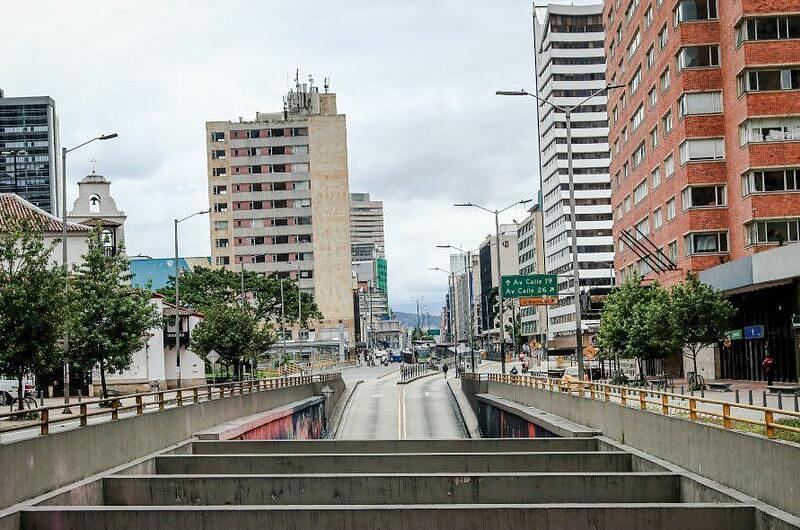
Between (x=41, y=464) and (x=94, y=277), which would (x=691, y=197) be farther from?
(x=41, y=464)

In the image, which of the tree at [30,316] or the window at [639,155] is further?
the window at [639,155]

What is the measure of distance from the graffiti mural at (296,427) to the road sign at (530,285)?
14900 mm

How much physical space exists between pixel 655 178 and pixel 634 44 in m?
12.9

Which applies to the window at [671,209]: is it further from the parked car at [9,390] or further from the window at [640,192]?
the parked car at [9,390]

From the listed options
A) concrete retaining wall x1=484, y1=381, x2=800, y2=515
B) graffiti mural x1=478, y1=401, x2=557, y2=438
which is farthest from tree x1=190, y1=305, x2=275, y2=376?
concrete retaining wall x1=484, y1=381, x2=800, y2=515

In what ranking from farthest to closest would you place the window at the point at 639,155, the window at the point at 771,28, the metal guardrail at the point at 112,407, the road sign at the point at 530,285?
1. the window at the point at 639,155
2. the road sign at the point at 530,285
3. the window at the point at 771,28
4. the metal guardrail at the point at 112,407

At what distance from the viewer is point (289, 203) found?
17138 centimetres

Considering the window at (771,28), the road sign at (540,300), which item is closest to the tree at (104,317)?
the road sign at (540,300)

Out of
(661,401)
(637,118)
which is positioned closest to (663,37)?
(637,118)

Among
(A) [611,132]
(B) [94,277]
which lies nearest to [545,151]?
(A) [611,132]

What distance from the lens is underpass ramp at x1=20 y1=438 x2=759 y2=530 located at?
15750 millimetres

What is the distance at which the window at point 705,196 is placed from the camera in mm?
63344

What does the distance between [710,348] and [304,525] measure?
5413cm

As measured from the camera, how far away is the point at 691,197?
6375cm
